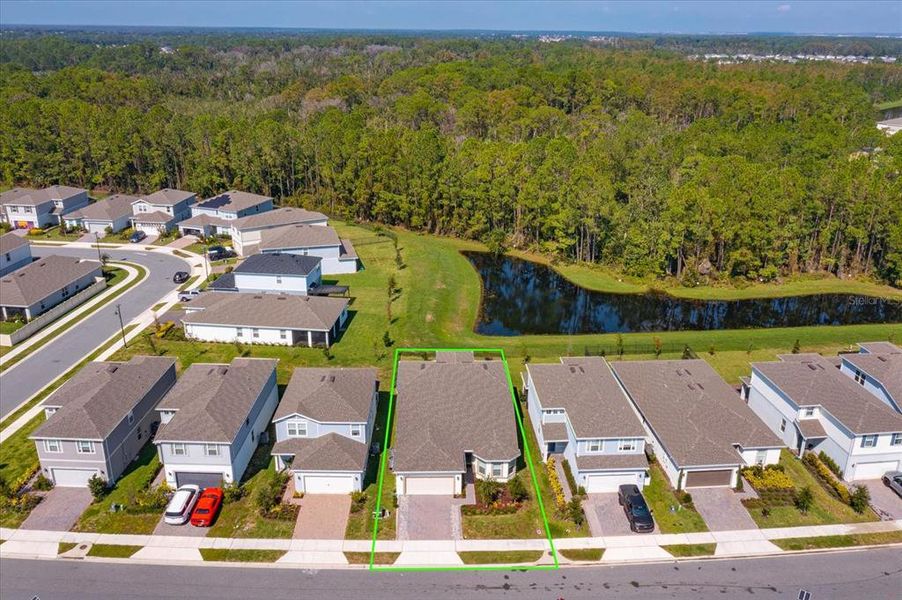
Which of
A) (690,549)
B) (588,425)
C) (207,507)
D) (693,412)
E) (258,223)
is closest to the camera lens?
(690,549)

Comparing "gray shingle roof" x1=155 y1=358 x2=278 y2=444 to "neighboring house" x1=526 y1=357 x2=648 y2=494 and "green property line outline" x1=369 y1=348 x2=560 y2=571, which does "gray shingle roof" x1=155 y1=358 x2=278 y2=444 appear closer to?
"green property line outline" x1=369 y1=348 x2=560 y2=571

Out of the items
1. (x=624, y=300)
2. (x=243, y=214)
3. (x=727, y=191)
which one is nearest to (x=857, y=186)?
(x=727, y=191)

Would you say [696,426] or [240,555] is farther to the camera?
[696,426]

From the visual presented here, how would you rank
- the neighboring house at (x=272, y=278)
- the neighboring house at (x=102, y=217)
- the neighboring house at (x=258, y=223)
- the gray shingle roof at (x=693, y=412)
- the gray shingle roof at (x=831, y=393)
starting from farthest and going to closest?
the neighboring house at (x=102, y=217)
the neighboring house at (x=258, y=223)
the neighboring house at (x=272, y=278)
the gray shingle roof at (x=831, y=393)
the gray shingle roof at (x=693, y=412)

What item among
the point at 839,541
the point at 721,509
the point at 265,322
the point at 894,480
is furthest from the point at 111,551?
the point at 894,480

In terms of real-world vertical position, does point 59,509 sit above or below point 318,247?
below

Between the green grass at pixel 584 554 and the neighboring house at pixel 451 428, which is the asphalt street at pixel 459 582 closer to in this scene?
the green grass at pixel 584 554

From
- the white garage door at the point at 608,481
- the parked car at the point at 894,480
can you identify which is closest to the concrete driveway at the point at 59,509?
the white garage door at the point at 608,481

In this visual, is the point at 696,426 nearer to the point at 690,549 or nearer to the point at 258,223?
the point at 690,549
